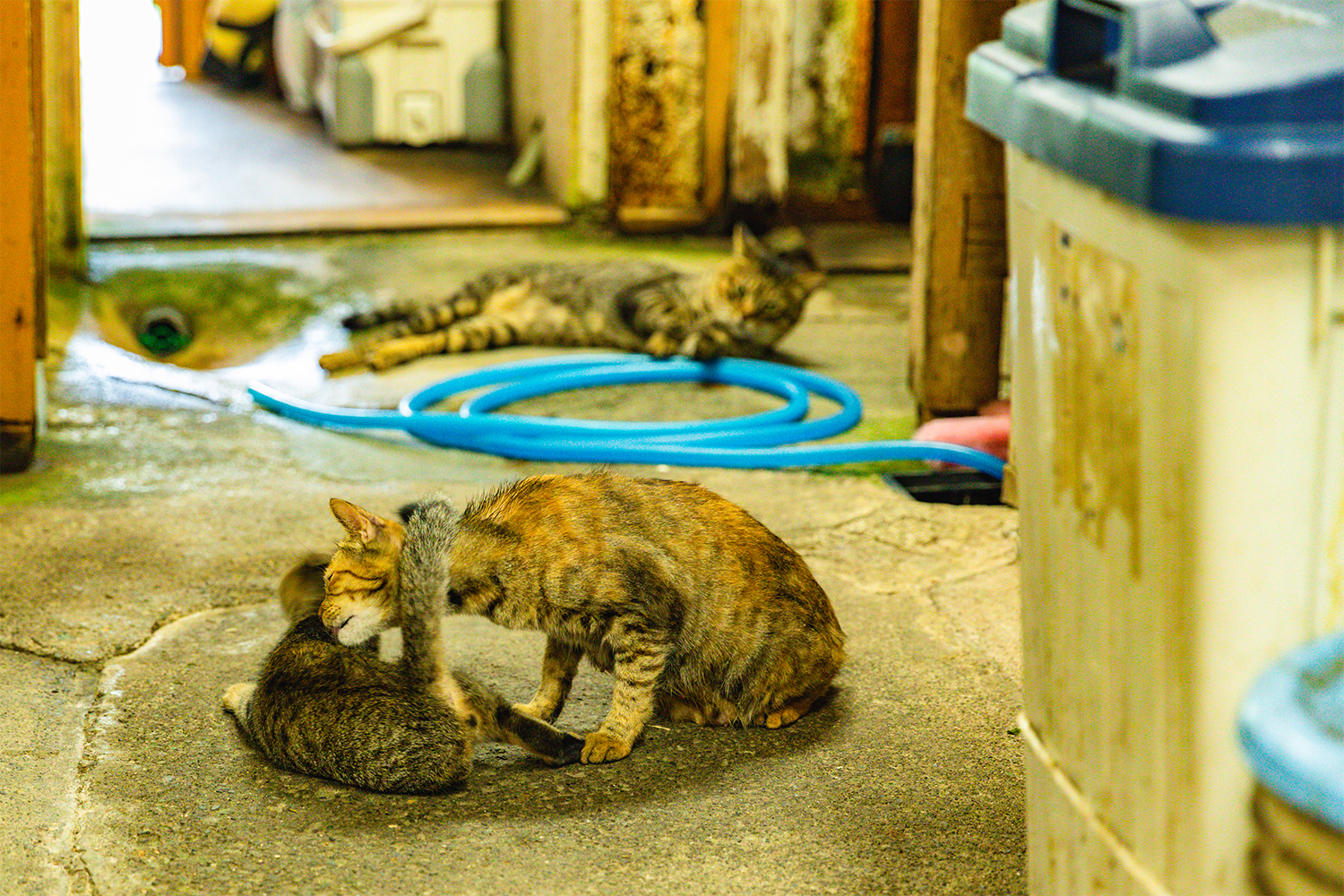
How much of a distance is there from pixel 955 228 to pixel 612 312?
1.85m

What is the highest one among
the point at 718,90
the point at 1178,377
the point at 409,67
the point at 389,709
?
the point at 409,67

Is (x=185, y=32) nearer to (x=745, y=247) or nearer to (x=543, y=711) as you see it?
(x=745, y=247)

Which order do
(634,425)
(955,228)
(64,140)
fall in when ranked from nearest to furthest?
(955,228)
(634,425)
(64,140)

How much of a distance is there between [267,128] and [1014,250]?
8.06m

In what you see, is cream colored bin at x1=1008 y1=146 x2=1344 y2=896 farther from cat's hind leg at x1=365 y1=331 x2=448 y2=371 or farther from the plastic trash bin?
cat's hind leg at x1=365 y1=331 x2=448 y2=371

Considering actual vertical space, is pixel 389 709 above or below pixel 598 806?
above

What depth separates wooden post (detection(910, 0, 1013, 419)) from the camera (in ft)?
13.4

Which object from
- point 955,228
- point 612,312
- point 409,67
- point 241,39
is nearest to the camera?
point 955,228

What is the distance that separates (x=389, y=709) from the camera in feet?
A: 7.80

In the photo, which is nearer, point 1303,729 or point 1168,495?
point 1303,729

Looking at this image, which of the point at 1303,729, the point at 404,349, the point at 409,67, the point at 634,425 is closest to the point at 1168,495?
the point at 1303,729

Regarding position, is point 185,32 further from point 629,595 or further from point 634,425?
point 629,595

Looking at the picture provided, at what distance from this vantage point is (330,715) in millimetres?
2400

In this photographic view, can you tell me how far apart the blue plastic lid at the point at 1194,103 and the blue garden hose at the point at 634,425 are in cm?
256
